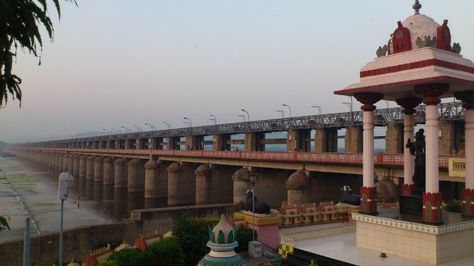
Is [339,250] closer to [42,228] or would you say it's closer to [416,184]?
[416,184]

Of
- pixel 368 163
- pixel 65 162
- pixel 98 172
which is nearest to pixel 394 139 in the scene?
pixel 368 163

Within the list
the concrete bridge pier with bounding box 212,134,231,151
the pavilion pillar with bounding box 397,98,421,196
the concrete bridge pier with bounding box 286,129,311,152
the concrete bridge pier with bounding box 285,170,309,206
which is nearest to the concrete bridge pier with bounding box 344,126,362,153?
the concrete bridge pier with bounding box 286,129,311,152

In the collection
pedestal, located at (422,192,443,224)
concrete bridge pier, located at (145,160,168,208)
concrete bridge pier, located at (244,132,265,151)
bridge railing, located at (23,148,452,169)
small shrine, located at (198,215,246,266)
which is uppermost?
concrete bridge pier, located at (244,132,265,151)

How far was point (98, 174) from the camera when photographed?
11888cm

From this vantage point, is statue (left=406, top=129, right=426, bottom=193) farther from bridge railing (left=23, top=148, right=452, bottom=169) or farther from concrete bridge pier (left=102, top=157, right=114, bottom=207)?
concrete bridge pier (left=102, top=157, right=114, bottom=207)

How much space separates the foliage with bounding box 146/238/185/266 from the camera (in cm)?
1702

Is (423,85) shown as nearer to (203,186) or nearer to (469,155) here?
(469,155)

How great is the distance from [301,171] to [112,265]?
36038mm

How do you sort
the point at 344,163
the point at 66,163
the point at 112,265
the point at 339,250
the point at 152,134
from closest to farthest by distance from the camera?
the point at 112,265, the point at 339,250, the point at 344,163, the point at 152,134, the point at 66,163

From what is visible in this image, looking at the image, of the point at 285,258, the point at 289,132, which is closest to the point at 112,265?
the point at 285,258

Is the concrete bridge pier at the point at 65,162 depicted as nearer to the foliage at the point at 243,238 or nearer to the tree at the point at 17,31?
the foliage at the point at 243,238

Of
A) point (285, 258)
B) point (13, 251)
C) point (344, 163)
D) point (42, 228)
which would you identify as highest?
point (344, 163)

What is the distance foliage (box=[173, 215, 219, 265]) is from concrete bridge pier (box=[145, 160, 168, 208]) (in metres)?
62.7

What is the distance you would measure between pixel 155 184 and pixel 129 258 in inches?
2679
